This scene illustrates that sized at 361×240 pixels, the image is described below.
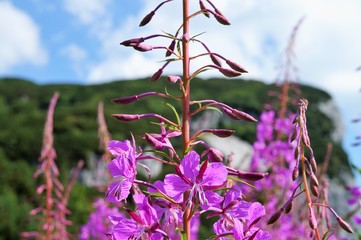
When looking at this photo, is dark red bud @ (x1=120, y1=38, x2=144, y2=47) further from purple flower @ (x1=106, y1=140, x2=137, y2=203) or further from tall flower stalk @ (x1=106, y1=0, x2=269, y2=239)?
purple flower @ (x1=106, y1=140, x2=137, y2=203)

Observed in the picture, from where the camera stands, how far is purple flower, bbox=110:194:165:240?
1.61 meters

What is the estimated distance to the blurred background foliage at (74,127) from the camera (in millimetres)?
13148

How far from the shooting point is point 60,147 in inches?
773

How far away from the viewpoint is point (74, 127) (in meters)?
21.9

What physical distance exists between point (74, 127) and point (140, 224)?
20600mm

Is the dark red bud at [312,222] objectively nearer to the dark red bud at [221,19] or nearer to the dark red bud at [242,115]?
the dark red bud at [242,115]

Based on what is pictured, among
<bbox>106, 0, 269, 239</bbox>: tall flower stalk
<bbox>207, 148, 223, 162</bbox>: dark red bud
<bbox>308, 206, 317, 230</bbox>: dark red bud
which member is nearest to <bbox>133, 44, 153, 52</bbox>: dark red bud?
<bbox>106, 0, 269, 239</bbox>: tall flower stalk

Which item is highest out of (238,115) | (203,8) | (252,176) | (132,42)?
(203,8)

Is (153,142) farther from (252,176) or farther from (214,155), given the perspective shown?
(252,176)

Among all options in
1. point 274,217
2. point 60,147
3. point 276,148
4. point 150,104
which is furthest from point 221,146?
point 274,217

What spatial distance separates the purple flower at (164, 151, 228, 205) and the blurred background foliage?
0.24 meters

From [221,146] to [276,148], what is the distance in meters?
19.5

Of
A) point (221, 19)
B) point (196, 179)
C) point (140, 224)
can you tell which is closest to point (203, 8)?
point (221, 19)

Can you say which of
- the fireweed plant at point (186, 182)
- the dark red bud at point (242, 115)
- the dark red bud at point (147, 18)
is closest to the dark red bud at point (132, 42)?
the fireweed plant at point (186, 182)
